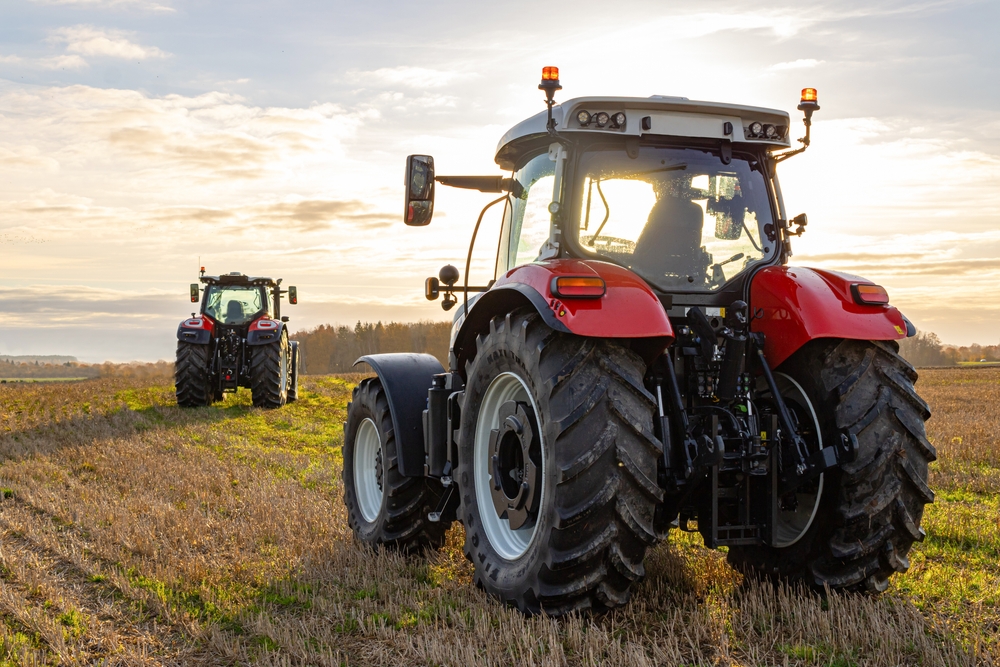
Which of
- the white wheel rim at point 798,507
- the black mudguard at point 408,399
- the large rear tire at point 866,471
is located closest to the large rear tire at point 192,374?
the black mudguard at point 408,399

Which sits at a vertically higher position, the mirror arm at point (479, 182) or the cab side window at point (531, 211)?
the mirror arm at point (479, 182)

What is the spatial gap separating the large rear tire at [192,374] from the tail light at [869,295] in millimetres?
13755

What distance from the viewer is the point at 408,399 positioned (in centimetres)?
530

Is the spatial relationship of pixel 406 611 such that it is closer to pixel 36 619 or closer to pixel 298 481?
pixel 36 619

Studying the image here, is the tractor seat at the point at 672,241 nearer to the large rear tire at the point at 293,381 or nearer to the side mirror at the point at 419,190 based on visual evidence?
the side mirror at the point at 419,190

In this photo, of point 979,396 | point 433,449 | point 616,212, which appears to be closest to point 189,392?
point 433,449

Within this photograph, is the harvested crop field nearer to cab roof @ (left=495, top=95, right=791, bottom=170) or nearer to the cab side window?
the cab side window

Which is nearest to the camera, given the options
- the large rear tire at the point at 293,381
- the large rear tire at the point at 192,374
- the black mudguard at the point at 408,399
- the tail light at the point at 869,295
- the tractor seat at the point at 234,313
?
the tail light at the point at 869,295

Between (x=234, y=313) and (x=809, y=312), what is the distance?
14.7 metres

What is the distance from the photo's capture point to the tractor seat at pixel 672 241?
4.39 metres

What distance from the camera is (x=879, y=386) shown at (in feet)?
13.2

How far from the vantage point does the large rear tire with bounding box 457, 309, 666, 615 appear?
136 inches

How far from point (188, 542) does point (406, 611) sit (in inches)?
87.3

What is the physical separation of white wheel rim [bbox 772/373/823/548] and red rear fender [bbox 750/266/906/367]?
14 cm
